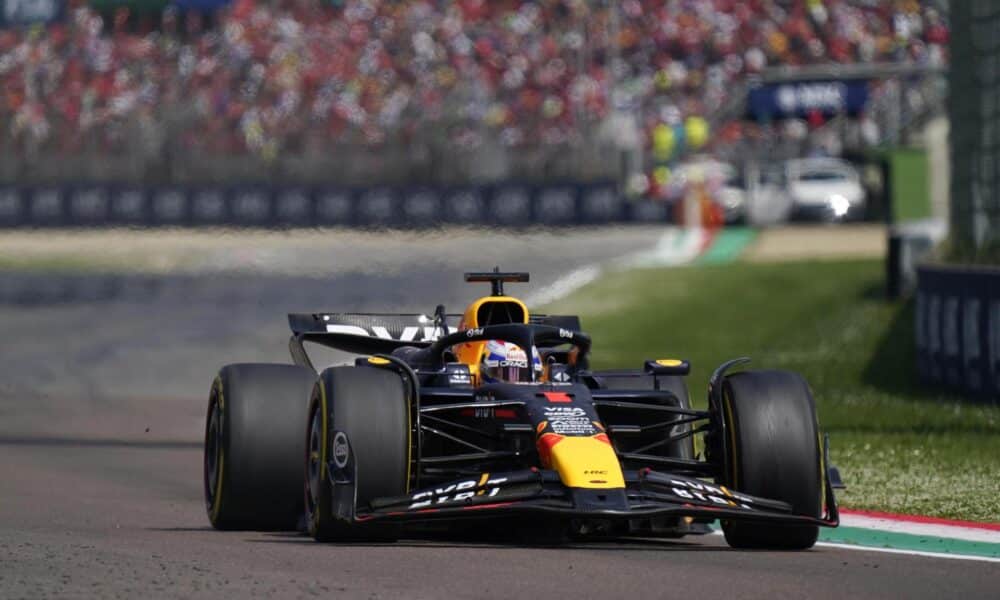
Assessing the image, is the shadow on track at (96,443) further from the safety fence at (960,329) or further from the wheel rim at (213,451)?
the safety fence at (960,329)

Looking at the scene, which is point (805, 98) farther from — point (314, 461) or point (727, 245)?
point (314, 461)

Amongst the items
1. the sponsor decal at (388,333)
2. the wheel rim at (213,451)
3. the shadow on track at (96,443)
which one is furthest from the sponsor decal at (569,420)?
the shadow on track at (96,443)

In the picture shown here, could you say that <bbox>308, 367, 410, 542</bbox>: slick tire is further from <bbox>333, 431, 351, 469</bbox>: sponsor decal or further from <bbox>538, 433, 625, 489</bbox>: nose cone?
<bbox>538, 433, 625, 489</bbox>: nose cone

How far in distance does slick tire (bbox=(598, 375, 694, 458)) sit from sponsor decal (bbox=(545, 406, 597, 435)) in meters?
1.39

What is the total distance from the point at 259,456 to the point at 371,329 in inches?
74.0

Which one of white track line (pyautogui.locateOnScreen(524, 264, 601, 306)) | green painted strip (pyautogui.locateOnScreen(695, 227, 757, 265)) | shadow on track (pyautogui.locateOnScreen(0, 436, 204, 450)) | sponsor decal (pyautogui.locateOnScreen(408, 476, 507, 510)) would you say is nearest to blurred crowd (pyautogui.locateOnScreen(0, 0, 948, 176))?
green painted strip (pyautogui.locateOnScreen(695, 227, 757, 265))

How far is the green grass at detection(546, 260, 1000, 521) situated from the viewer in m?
11.3

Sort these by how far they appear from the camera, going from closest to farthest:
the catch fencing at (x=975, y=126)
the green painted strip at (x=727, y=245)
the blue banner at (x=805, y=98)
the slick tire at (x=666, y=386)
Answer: the slick tire at (x=666, y=386) < the catch fencing at (x=975, y=126) < the green painted strip at (x=727, y=245) < the blue banner at (x=805, y=98)

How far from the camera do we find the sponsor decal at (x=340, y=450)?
7.94m

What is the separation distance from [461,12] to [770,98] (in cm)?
749

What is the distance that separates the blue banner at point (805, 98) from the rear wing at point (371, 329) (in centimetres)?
3386

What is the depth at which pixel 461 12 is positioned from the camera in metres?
45.2

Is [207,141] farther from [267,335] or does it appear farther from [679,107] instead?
[267,335]

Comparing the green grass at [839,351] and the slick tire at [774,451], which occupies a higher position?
the slick tire at [774,451]
